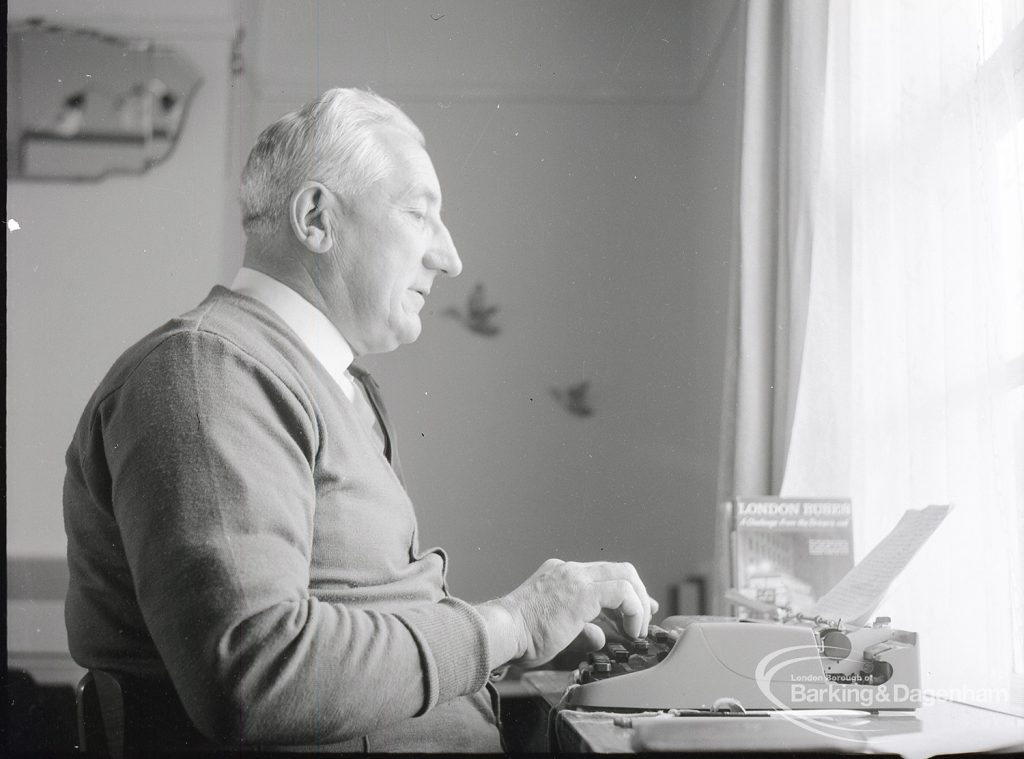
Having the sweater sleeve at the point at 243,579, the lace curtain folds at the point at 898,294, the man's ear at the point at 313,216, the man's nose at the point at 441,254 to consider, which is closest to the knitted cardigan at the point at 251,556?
the sweater sleeve at the point at 243,579

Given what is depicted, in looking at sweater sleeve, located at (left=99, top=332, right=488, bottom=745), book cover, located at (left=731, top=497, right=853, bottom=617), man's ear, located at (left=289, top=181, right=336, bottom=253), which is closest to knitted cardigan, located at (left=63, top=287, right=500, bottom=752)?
sweater sleeve, located at (left=99, top=332, right=488, bottom=745)

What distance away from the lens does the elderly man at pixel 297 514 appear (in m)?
0.76

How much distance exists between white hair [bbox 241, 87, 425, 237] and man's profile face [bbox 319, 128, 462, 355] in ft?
0.06

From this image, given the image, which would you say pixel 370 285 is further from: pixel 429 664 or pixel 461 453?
pixel 429 664

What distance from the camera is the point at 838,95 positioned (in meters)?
1.41

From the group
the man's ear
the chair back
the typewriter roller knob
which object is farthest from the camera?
the man's ear

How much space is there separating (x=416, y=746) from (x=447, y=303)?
64cm

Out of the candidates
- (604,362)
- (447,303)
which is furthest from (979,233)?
(447,303)

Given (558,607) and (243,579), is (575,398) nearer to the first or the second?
(558,607)

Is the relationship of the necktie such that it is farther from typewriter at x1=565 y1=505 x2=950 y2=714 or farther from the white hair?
typewriter at x1=565 y1=505 x2=950 y2=714

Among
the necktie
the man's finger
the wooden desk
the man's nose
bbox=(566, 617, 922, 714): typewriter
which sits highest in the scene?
the man's nose

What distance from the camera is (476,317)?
1359mm

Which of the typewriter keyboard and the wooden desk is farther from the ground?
the typewriter keyboard

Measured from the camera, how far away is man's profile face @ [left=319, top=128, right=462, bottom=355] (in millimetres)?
1098
